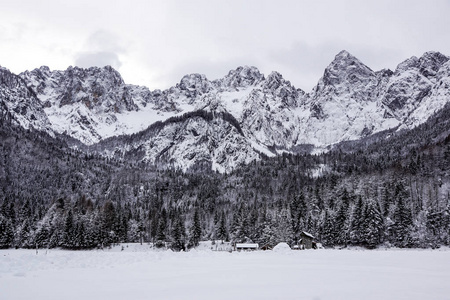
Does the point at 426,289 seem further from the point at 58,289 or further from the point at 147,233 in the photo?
the point at 147,233

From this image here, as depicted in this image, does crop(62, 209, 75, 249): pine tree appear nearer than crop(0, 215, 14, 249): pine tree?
No

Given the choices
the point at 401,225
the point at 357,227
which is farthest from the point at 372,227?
the point at 401,225

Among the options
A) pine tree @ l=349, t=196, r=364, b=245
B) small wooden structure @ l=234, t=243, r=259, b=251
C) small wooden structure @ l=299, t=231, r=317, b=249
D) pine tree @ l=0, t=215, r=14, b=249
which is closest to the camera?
pine tree @ l=349, t=196, r=364, b=245

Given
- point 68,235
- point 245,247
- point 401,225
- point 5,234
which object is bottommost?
point 245,247

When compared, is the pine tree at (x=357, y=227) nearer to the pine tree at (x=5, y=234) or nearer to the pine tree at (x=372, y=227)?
the pine tree at (x=372, y=227)

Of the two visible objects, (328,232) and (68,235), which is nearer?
(328,232)

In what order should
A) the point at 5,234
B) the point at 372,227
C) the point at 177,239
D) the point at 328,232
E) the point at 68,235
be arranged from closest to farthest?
the point at 372,227 < the point at 5,234 < the point at 328,232 < the point at 68,235 < the point at 177,239

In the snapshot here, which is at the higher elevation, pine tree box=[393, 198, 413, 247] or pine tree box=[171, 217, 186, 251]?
pine tree box=[393, 198, 413, 247]

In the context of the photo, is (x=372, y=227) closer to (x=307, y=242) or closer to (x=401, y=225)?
(x=401, y=225)

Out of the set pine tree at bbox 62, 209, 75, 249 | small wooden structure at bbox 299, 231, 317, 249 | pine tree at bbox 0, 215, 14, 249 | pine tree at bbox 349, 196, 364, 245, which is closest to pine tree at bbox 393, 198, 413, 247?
pine tree at bbox 349, 196, 364, 245

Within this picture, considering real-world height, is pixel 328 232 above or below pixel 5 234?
above

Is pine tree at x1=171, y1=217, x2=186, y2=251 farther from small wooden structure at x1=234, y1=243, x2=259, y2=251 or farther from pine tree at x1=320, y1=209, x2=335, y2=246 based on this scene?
pine tree at x1=320, y1=209, x2=335, y2=246

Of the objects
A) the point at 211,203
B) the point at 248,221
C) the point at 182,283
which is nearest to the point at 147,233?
the point at 248,221

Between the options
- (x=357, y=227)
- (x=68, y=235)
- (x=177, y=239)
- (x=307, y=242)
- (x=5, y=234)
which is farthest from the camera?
(x=177, y=239)
